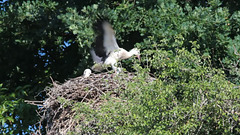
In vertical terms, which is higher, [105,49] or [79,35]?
[79,35]

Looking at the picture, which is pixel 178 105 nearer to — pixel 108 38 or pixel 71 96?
pixel 71 96

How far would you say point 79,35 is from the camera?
9406 mm

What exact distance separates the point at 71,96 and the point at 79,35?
1572 mm

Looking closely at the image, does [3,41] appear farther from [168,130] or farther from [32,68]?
[168,130]

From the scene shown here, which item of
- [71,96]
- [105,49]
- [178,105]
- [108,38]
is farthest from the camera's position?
[105,49]

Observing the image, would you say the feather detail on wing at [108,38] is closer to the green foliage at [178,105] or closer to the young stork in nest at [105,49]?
the young stork in nest at [105,49]

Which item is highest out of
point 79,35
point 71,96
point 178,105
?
point 79,35

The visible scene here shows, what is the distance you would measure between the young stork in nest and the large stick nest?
2.73 feet

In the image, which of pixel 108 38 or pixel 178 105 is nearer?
pixel 178 105

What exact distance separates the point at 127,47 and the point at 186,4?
→ 163 centimetres

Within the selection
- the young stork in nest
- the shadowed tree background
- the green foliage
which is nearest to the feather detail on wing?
the young stork in nest

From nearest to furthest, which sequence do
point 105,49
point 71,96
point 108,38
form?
point 71,96 → point 108,38 → point 105,49

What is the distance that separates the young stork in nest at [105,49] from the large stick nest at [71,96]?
83 centimetres

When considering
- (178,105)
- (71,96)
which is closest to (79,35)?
(71,96)
